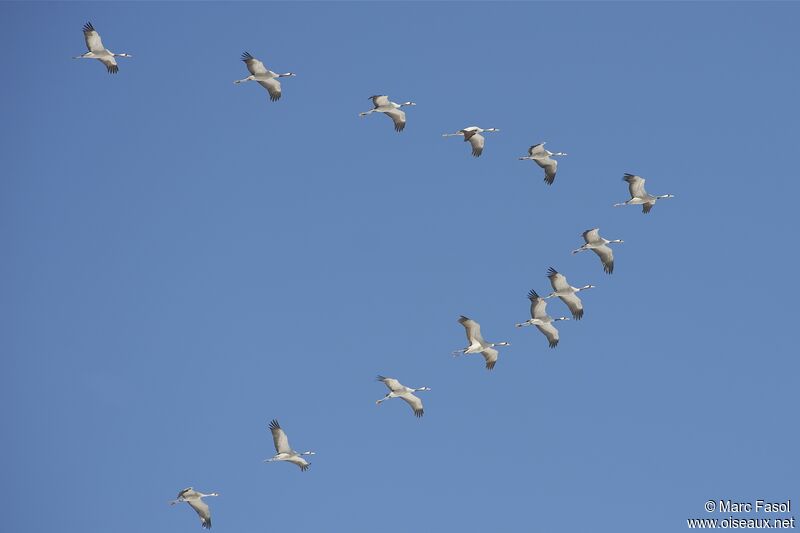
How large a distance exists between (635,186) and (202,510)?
20.4 metres

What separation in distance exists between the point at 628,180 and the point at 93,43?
21.4 m

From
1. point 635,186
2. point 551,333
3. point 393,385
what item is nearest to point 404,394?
point 393,385

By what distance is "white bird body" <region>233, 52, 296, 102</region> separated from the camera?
52.3m

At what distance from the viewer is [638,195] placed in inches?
1964

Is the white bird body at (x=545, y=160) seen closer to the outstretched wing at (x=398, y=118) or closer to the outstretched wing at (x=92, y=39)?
the outstretched wing at (x=398, y=118)

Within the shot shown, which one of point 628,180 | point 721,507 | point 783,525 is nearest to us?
point 783,525

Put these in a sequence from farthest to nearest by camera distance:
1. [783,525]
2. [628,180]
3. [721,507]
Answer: [628,180], [721,507], [783,525]

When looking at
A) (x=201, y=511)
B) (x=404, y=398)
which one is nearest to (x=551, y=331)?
(x=404, y=398)

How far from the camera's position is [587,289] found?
51.2m

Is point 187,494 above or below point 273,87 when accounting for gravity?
below

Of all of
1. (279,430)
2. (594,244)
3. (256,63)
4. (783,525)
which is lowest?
(783,525)

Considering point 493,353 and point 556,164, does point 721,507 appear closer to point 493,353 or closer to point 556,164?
point 493,353

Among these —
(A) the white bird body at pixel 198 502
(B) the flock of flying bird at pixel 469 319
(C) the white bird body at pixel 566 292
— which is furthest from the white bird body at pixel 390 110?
(A) the white bird body at pixel 198 502

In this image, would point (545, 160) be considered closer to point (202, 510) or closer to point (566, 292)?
point (566, 292)
